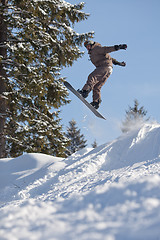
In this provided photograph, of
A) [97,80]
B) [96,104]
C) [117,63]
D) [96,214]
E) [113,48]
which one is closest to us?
[96,214]

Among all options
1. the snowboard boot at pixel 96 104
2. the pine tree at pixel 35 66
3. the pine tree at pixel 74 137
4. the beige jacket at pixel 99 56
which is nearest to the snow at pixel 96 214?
the snowboard boot at pixel 96 104

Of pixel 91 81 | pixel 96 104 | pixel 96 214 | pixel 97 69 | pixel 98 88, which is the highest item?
pixel 97 69

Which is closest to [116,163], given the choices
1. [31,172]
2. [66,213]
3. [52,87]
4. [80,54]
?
[31,172]

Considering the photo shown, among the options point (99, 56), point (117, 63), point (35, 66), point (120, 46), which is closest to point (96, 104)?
point (99, 56)

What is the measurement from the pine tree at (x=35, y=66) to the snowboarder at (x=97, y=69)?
302 cm

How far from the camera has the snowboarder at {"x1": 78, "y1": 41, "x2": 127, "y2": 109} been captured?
22.7 ft

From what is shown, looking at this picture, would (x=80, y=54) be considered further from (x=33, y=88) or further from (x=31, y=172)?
(x=31, y=172)

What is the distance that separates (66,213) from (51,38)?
30.3 ft

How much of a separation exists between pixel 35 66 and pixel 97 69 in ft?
13.1

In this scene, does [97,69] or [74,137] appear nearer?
[97,69]

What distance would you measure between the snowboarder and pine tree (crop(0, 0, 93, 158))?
302cm

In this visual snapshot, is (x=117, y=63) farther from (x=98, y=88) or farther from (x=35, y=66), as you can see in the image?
(x=35, y=66)

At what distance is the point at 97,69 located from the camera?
7.15 m

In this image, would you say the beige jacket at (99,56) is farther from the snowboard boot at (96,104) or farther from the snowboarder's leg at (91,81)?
the snowboard boot at (96,104)
